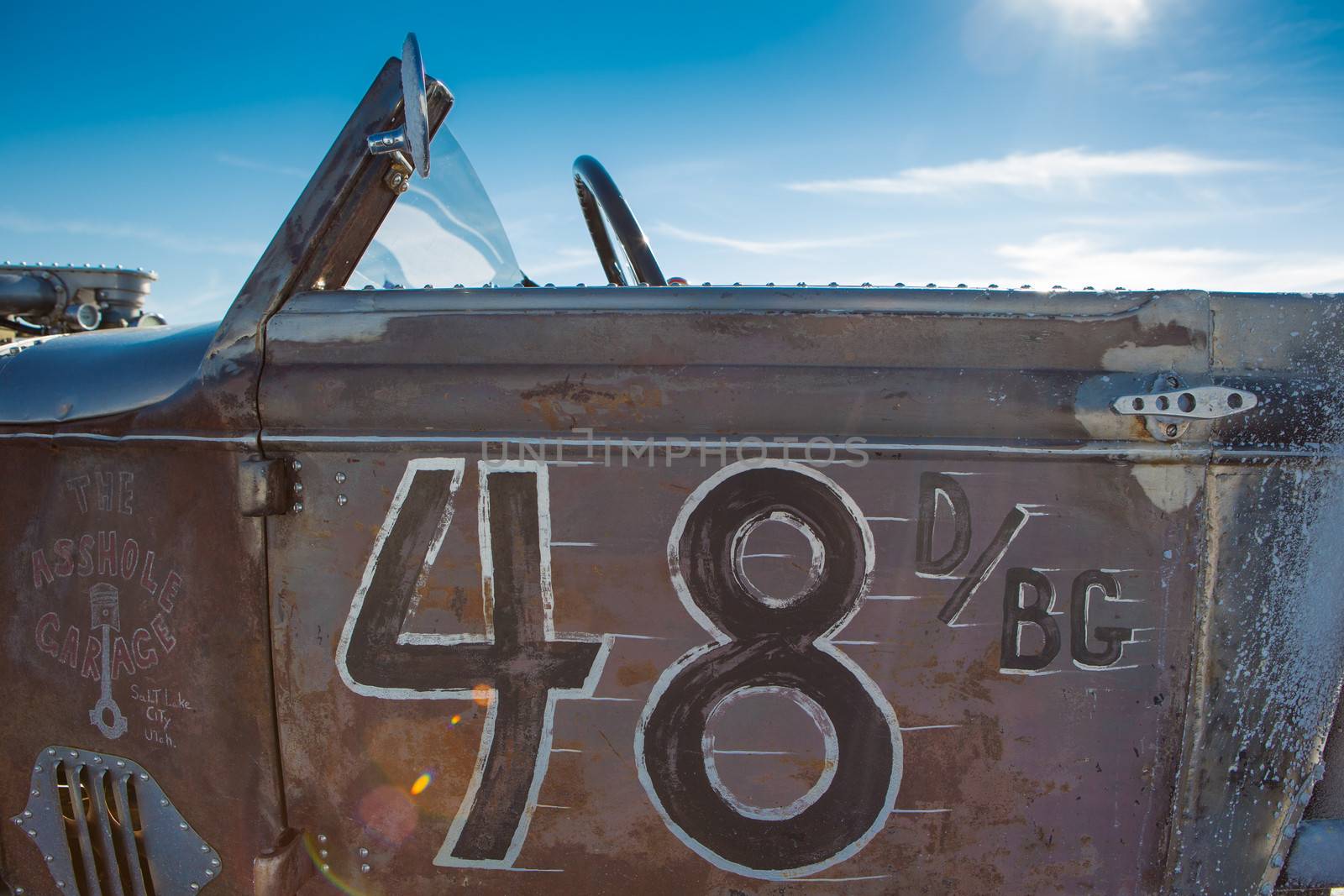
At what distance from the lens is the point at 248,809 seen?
1361 mm

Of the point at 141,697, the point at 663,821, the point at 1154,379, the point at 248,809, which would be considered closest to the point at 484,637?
the point at 663,821

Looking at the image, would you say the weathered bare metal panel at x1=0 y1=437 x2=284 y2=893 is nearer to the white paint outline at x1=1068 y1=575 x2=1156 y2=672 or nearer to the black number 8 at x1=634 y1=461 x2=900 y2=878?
the black number 8 at x1=634 y1=461 x2=900 y2=878

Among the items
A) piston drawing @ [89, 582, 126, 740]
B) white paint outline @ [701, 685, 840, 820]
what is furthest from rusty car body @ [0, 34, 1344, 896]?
piston drawing @ [89, 582, 126, 740]

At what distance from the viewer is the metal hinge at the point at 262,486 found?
1305 millimetres

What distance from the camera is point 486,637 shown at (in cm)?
129

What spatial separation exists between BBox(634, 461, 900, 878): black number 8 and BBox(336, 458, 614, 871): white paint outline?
0.15 meters

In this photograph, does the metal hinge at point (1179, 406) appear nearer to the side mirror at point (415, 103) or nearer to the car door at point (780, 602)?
the car door at point (780, 602)

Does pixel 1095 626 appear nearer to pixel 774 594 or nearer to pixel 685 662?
pixel 774 594

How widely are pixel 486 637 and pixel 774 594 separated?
1.57ft

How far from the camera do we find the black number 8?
127 cm

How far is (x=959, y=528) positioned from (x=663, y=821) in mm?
678

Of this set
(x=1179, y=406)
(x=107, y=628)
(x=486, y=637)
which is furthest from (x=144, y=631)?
(x=1179, y=406)

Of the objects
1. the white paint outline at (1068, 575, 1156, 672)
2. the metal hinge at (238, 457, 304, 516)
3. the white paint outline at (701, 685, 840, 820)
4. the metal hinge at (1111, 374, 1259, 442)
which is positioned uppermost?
the metal hinge at (1111, 374, 1259, 442)

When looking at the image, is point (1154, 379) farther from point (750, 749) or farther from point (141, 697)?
point (141, 697)
